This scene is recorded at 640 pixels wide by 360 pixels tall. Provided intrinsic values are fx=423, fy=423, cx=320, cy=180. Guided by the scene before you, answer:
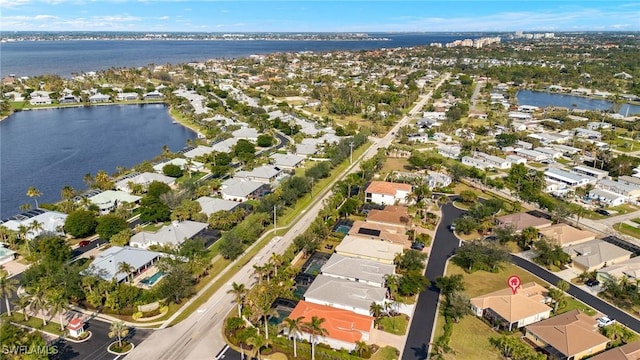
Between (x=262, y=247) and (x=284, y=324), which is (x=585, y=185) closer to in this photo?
(x=262, y=247)

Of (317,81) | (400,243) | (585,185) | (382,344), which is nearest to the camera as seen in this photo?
(382,344)

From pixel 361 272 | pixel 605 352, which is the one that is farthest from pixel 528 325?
pixel 361 272

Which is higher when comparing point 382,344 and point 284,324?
point 284,324

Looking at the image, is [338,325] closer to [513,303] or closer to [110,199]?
[513,303]

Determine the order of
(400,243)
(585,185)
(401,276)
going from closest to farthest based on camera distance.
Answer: (401,276) → (400,243) → (585,185)

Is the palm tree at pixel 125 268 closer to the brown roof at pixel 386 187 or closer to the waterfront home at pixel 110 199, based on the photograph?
the waterfront home at pixel 110 199

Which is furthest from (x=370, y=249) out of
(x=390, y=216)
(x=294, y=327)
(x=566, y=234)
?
(x=566, y=234)

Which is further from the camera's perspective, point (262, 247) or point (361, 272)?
point (262, 247)

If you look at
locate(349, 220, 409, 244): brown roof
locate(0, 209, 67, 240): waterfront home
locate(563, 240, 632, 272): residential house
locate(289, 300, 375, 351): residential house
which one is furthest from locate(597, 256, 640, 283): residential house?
locate(0, 209, 67, 240): waterfront home
